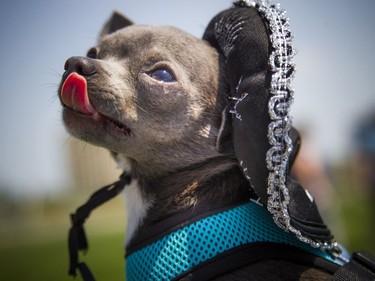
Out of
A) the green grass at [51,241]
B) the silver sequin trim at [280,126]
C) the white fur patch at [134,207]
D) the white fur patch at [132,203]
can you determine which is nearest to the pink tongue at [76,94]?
the white fur patch at [132,203]

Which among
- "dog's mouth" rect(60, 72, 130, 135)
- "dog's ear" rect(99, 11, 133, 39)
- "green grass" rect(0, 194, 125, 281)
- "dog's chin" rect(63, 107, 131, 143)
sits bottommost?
"green grass" rect(0, 194, 125, 281)

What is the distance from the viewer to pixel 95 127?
2.06 meters

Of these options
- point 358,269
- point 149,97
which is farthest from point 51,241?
point 358,269

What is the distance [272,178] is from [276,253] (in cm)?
46

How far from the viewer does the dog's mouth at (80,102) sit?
1.90m

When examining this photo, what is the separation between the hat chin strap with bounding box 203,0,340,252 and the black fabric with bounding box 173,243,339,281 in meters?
0.11

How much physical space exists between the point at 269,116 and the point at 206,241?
26.7 inches

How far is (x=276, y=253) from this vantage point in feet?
6.21

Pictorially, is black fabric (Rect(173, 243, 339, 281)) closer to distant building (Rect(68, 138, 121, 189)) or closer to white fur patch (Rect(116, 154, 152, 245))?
white fur patch (Rect(116, 154, 152, 245))

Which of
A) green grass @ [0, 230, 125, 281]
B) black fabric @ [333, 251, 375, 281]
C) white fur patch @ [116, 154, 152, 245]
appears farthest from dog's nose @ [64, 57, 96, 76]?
green grass @ [0, 230, 125, 281]

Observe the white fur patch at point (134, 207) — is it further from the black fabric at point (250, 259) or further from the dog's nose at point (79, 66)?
the dog's nose at point (79, 66)

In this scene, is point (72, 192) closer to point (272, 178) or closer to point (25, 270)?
point (25, 270)

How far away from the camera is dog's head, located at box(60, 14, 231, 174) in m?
1.98

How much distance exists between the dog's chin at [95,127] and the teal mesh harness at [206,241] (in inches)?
24.2
